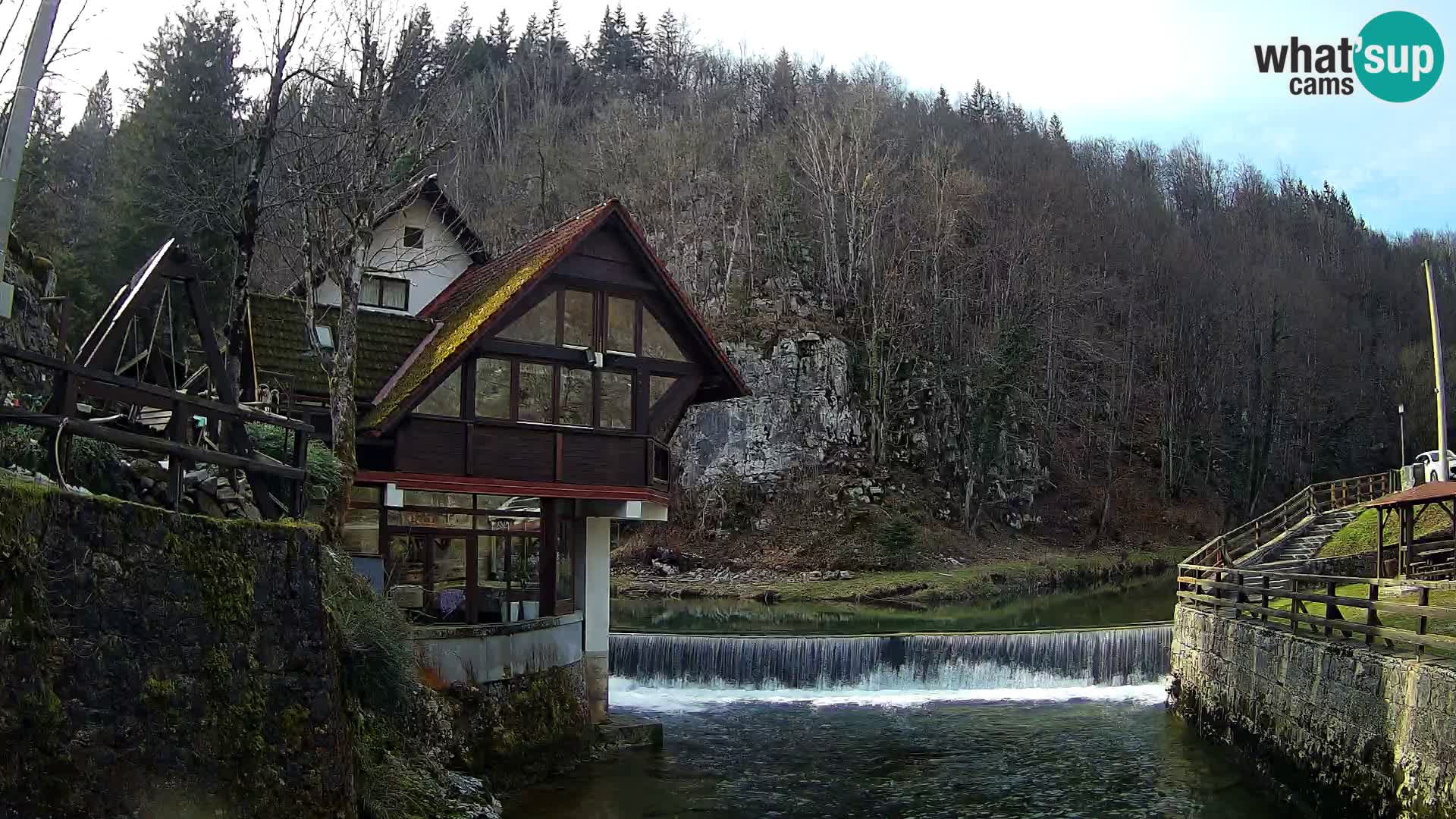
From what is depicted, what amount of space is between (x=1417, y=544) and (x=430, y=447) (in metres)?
22.4

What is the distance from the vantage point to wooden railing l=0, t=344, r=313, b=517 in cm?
848

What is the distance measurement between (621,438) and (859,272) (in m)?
38.1

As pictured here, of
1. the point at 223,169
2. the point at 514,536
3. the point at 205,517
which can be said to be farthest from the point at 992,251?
the point at 205,517

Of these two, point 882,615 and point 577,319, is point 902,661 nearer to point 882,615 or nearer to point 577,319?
point 882,615

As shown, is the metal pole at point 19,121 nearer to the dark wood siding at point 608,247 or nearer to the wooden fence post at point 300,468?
the wooden fence post at point 300,468

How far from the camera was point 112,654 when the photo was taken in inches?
316

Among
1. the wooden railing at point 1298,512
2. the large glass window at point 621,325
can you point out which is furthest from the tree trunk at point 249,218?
the wooden railing at point 1298,512

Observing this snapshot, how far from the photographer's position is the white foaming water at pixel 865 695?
81.1 ft

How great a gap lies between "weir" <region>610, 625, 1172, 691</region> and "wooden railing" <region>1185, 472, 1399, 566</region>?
8872 mm

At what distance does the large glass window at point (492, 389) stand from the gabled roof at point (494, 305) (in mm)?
662

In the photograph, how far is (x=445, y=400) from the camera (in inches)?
723

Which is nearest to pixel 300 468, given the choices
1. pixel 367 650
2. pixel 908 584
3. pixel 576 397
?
pixel 367 650

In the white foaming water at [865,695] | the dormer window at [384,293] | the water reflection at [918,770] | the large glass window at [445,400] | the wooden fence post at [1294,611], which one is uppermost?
the dormer window at [384,293]

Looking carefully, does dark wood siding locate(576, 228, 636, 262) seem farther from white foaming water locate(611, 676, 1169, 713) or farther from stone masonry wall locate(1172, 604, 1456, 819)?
stone masonry wall locate(1172, 604, 1456, 819)
